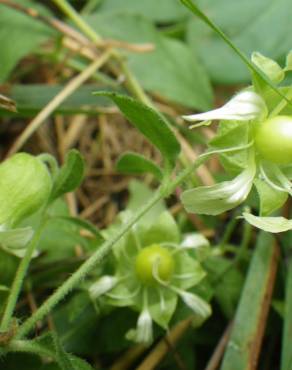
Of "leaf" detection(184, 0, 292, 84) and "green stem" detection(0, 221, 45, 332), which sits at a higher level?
"leaf" detection(184, 0, 292, 84)

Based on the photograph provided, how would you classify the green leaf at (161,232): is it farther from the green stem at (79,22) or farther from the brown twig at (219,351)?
the green stem at (79,22)

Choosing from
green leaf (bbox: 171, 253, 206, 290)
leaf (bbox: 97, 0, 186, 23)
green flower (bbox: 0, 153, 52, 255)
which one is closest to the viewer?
green flower (bbox: 0, 153, 52, 255)

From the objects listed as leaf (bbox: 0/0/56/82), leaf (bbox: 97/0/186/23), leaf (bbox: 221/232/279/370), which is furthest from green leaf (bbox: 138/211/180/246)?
leaf (bbox: 97/0/186/23)

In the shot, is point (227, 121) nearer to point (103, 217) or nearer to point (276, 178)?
point (276, 178)

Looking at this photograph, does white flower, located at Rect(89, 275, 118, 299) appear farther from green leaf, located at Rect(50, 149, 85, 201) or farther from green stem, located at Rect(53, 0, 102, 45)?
green stem, located at Rect(53, 0, 102, 45)

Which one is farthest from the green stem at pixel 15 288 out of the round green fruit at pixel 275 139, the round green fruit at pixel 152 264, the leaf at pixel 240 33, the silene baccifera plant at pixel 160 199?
the leaf at pixel 240 33

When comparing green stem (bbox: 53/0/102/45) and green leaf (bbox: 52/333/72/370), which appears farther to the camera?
green stem (bbox: 53/0/102/45)

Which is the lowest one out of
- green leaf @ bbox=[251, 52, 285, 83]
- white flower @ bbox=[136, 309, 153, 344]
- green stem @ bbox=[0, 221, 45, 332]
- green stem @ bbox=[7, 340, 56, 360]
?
white flower @ bbox=[136, 309, 153, 344]
